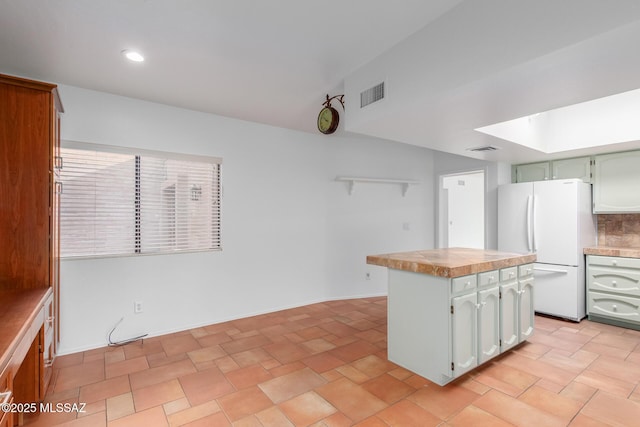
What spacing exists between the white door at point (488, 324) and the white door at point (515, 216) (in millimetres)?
1839

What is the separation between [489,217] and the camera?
467 cm

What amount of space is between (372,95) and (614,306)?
381 cm

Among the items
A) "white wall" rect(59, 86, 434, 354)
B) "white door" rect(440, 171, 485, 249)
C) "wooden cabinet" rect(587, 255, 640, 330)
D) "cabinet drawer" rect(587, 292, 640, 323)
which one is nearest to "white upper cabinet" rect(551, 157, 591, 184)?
"wooden cabinet" rect(587, 255, 640, 330)

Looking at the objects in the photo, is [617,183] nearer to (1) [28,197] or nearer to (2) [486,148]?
(2) [486,148]

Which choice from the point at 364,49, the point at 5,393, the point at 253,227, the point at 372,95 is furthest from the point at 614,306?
the point at 5,393

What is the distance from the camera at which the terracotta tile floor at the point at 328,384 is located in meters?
1.98

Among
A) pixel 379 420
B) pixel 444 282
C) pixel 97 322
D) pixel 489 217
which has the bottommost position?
pixel 379 420

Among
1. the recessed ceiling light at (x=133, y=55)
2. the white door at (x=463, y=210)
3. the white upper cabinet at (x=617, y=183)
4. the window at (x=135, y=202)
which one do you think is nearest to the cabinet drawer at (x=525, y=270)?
the white upper cabinet at (x=617, y=183)

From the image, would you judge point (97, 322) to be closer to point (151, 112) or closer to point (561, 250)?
point (151, 112)

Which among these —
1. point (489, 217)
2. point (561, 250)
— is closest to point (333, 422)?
point (561, 250)

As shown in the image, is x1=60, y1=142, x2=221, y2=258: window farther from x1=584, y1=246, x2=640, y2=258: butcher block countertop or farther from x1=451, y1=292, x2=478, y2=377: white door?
x1=584, y1=246, x2=640, y2=258: butcher block countertop

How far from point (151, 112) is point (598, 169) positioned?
5323mm

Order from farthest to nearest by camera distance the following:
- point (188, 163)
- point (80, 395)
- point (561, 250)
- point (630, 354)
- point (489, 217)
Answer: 1. point (489, 217)
2. point (561, 250)
3. point (188, 163)
4. point (630, 354)
5. point (80, 395)

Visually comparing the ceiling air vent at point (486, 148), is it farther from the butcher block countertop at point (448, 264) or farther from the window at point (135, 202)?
the window at point (135, 202)
